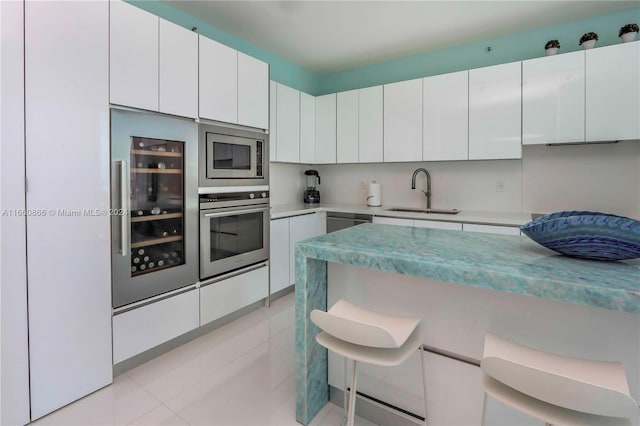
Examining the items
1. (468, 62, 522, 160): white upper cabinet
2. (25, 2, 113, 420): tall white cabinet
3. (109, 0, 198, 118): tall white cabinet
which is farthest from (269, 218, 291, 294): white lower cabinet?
(468, 62, 522, 160): white upper cabinet

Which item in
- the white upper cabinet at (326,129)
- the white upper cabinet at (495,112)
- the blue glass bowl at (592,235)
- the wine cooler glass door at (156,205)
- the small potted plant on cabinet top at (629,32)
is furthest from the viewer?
the white upper cabinet at (326,129)

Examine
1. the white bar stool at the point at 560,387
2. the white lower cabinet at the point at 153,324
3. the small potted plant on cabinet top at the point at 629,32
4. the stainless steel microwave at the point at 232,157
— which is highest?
the small potted plant on cabinet top at the point at 629,32

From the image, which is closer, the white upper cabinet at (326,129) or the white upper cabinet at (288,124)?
the white upper cabinet at (288,124)

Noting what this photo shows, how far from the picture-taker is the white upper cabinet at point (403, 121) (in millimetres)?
3398

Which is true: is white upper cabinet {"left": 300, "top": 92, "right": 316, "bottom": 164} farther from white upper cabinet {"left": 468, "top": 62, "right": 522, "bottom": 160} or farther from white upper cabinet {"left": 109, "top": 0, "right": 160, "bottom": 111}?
white upper cabinet {"left": 109, "top": 0, "right": 160, "bottom": 111}

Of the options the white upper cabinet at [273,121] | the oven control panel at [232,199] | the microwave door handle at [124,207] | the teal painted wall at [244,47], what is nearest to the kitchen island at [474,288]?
the microwave door handle at [124,207]

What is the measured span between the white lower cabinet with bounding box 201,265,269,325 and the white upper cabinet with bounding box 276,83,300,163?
131 centimetres

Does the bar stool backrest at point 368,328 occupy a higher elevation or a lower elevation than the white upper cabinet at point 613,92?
lower

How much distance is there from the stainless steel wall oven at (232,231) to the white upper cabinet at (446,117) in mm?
1743

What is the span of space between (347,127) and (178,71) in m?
2.04

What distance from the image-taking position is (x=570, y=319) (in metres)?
1.17

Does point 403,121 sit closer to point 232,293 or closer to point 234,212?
point 234,212

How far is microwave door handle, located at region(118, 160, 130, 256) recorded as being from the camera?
6.37 feet

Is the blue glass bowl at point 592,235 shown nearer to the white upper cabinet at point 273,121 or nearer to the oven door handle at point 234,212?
the oven door handle at point 234,212
